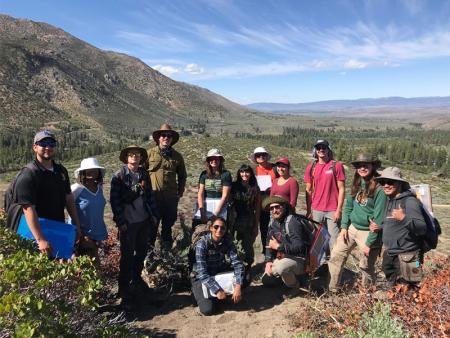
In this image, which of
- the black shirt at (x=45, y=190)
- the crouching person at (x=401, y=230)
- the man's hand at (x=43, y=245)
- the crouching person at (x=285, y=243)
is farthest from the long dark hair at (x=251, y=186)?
the man's hand at (x=43, y=245)

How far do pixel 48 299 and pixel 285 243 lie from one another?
3.13 m

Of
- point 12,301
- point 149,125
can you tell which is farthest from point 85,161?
point 149,125

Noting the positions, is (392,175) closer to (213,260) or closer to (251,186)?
(251,186)

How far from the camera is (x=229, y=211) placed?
19.5ft

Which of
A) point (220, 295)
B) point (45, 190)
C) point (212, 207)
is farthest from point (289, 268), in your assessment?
point (45, 190)

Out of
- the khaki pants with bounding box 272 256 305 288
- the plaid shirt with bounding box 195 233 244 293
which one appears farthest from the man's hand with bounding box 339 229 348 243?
the plaid shirt with bounding box 195 233 244 293

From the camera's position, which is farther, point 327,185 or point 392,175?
point 327,185

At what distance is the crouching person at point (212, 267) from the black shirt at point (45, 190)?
189 centimetres

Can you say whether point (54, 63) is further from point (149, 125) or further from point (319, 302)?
point (319, 302)

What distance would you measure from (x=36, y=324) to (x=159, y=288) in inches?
134

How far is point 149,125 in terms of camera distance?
16988 cm

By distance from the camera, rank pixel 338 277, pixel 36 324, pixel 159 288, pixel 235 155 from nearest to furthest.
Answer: pixel 36 324 < pixel 338 277 < pixel 159 288 < pixel 235 155

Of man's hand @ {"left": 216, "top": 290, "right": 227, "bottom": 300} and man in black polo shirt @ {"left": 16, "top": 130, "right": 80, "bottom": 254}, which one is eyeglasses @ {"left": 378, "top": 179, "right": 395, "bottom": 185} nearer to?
man's hand @ {"left": 216, "top": 290, "right": 227, "bottom": 300}

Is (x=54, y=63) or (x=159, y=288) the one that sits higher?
(x=54, y=63)
